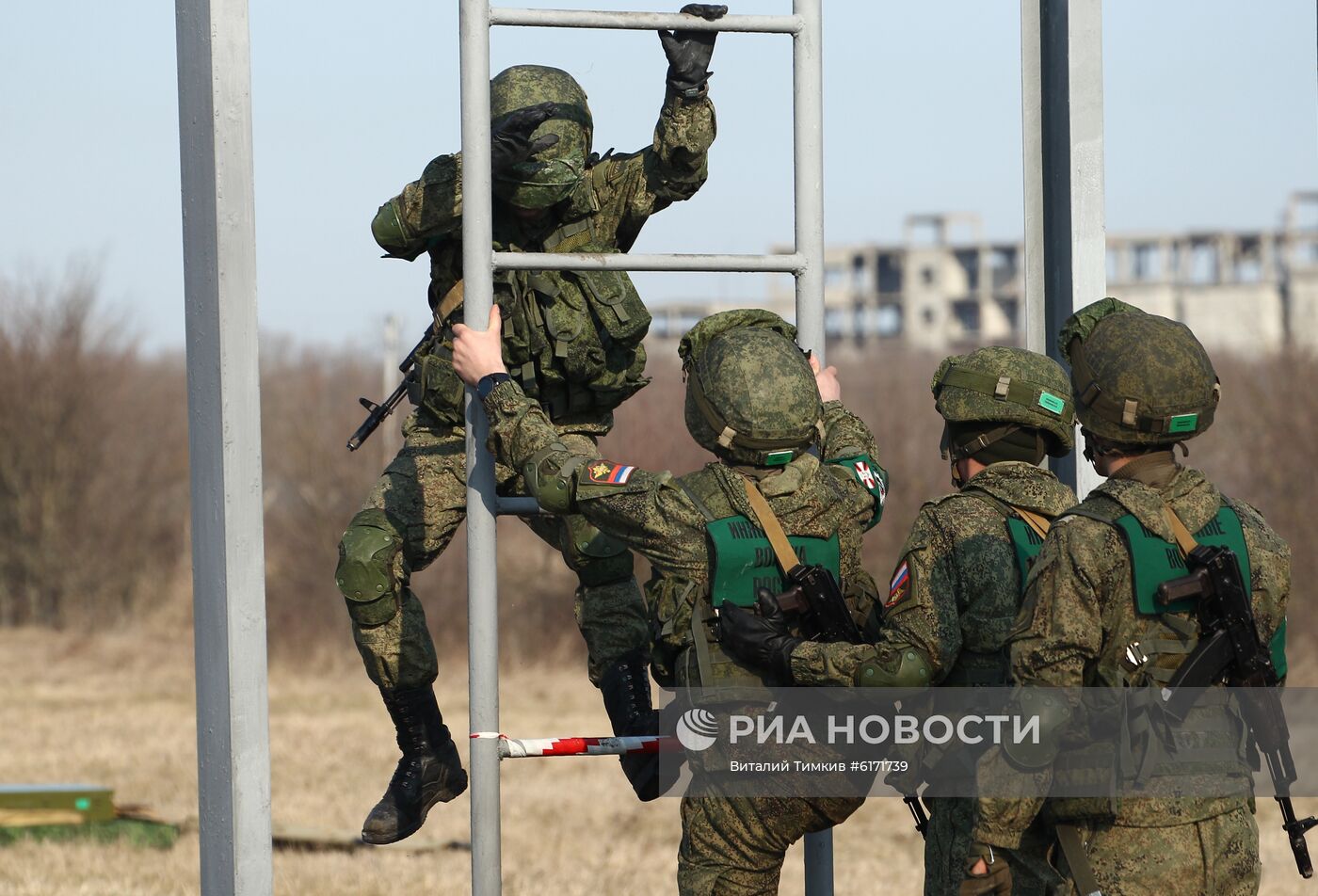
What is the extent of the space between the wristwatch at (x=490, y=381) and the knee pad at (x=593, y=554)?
2.35 ft

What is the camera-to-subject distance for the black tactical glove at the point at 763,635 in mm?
3545

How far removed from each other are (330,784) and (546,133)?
27.4 feet

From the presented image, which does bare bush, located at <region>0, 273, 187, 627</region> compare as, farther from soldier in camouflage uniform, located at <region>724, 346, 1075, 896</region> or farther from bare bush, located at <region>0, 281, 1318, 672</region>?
soldier in camouflage uniform, located at <region>724, 346, 1075, 896</region>

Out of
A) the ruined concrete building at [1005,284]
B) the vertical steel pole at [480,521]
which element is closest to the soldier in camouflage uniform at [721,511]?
the vertical steel pole at [480,521]

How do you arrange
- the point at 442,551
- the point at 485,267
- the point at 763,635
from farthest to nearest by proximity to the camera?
the point at 442,551, the point at 485,267, the point at 763,635

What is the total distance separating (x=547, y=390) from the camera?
15.6 feet

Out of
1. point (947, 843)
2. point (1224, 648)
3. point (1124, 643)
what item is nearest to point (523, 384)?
point (947, 843)

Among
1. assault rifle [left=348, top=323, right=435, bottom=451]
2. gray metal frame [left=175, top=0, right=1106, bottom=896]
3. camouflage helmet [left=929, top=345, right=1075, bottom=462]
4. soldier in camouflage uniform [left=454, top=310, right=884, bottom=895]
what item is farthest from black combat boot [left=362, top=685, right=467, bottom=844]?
camouflage helmet [left=929, top=345, right=1075, bottom=462]

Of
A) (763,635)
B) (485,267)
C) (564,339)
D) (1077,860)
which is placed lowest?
(1077,860)

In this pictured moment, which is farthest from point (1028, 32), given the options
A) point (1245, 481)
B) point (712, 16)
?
point (1245, 481)

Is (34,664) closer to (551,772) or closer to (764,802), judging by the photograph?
(551,772)

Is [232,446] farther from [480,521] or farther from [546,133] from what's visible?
[546,133]

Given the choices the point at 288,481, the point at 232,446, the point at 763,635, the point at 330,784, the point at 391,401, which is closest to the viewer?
the point at 763,635

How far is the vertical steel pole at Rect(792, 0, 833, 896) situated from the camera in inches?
164
